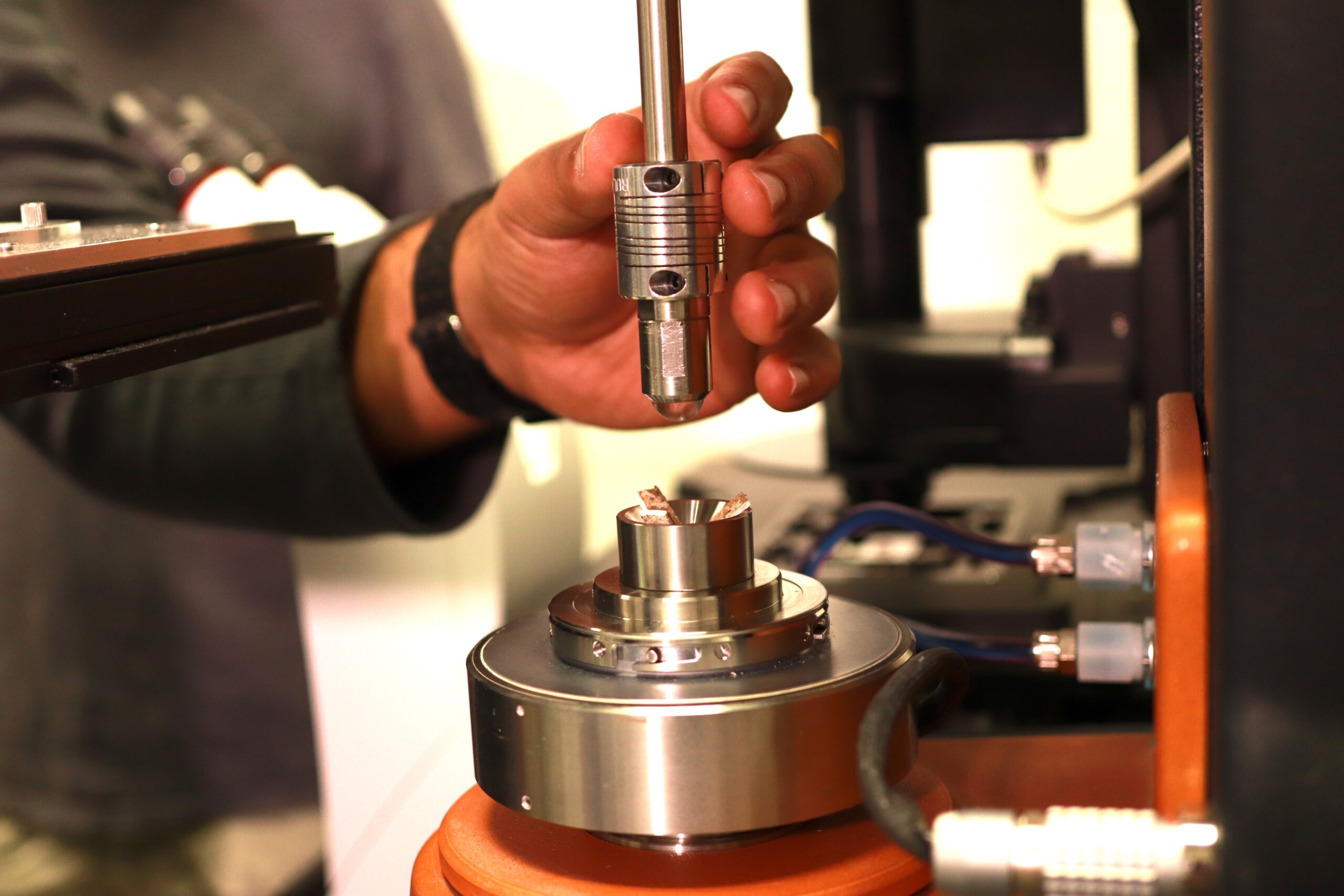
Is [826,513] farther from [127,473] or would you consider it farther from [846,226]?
[127,473]

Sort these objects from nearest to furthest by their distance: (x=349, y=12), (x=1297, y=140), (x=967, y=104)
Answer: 1. (x=1297, y=140)
2. (x=967, y=104)
3. (x=349, y=12)

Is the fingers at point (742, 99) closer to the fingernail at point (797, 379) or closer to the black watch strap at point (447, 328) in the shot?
the fingernail at point (797, 379)

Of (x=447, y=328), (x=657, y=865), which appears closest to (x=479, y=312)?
(x=447, y=328)

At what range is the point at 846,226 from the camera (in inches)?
34.0

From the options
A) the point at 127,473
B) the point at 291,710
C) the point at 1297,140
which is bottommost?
the point at 291,710

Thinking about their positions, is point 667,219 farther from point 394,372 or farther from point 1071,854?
point 394,372

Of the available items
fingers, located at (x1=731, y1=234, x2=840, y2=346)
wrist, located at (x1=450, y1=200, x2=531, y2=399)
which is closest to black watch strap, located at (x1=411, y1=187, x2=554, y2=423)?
wrist, located at (x1=450, y1=200, x2=531, y2=399)

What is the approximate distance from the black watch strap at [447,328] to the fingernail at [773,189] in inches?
10.2

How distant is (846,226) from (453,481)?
304mm

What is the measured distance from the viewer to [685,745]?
29cm

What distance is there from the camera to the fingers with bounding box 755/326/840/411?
0.53 m

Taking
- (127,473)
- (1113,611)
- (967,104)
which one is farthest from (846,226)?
(127,473)

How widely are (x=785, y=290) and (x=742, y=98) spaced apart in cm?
7

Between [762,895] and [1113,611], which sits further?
[1113,611]
